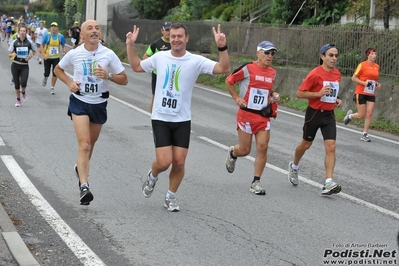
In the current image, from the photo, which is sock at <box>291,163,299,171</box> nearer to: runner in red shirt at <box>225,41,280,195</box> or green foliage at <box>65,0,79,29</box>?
runner in red shirt at <box>225,41,280,195</box>

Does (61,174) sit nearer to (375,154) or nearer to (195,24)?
(375,154)

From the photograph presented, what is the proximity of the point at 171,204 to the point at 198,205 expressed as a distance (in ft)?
1.45

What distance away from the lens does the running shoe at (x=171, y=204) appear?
8359mm

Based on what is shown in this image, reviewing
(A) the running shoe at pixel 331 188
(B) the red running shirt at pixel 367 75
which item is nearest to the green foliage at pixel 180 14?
(B) the red running shirt at pixel 367 75

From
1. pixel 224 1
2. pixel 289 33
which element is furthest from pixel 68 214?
pixel 224 1

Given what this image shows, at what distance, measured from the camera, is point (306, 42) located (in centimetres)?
A: 2305

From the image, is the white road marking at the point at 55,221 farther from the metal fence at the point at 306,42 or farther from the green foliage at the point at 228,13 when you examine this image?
the green foliage at the point at 228,13

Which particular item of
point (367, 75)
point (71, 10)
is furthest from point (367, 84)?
point (71, 10)

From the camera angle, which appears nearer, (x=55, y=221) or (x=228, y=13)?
(x=55, y=221)

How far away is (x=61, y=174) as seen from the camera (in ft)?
33.5

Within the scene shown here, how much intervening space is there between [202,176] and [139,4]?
37073 mm

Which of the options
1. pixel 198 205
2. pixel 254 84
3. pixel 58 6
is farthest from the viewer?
pixel 58 6

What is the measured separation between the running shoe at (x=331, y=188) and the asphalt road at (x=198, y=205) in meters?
0.10

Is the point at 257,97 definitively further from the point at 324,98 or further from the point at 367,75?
the point at 367,75
